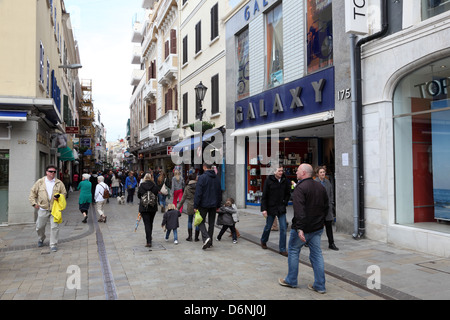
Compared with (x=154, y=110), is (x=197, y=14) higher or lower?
higher

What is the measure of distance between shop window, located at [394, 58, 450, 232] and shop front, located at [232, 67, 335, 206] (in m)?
2.15

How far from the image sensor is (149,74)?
3156cm

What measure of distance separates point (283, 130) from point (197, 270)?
775 cm

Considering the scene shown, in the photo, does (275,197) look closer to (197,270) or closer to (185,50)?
(197,270)

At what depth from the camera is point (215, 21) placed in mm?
17000

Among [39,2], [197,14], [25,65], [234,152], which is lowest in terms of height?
[234,152]

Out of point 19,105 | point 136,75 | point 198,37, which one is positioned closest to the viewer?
point 19,105

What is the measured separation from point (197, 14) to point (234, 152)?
29.0ft

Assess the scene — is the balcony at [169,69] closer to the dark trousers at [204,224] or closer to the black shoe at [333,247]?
the dark trousers at [204,224]

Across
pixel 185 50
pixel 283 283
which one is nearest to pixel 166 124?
pixel 185 50

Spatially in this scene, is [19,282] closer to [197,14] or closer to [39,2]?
[39,2]

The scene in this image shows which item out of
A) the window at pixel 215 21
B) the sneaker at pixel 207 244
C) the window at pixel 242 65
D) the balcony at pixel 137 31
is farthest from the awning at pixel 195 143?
the balcony at pixel 137 31

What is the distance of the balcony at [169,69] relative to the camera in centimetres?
2261
